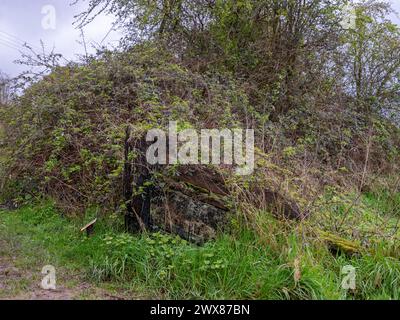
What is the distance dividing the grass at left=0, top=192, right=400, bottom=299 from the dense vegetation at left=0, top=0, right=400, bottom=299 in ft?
0.05

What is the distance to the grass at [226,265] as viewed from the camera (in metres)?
3.26

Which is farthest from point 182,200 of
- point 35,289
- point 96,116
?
point 96,116

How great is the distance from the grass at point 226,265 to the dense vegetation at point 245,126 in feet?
0.05

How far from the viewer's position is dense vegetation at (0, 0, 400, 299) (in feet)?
11.6

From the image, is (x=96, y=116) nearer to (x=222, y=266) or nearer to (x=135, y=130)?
(x=135, y=130)

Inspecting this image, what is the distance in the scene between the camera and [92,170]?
5.38 metres

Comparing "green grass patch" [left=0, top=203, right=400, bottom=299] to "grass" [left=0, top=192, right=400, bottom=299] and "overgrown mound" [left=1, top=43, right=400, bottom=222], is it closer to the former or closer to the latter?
"grass" [left=0, top=192, right=400, bottom=299]

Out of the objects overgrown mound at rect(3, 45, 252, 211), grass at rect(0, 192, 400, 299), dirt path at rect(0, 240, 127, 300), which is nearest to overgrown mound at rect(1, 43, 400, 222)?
overgrown mound at rect(3, 45, 252, 211)

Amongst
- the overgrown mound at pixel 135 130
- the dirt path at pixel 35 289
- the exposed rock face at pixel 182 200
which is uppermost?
the overgrown mound at pixel 135 130

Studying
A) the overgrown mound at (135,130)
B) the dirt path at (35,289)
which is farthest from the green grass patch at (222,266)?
the overgrown mound at (135,130)

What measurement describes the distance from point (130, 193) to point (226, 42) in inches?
200

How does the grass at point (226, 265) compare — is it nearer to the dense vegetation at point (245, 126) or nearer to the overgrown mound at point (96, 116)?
the dense vegetation at point (245, 126)

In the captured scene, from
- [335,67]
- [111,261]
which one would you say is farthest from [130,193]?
[335,67]
